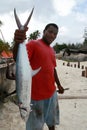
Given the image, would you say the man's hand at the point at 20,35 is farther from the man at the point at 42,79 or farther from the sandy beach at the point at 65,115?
the sandy beach at the point at 65,115

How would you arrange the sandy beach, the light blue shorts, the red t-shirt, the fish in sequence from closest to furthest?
the fish → the red t-shirt → the light blue shorts → the sandy beach

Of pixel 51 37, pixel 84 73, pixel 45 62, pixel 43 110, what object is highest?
pixel 51 37

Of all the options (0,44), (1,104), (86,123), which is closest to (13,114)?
(1,104)

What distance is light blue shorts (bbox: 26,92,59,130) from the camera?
415cm

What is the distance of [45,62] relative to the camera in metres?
4.09

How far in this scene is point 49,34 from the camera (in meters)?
4.16

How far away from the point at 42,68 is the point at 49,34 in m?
0.41

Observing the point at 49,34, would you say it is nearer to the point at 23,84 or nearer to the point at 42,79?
the point at 42,79

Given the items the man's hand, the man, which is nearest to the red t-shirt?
the man

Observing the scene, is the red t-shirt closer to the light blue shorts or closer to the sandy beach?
the light blue shorts

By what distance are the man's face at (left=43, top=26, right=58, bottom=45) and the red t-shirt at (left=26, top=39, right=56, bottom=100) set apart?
66 mm

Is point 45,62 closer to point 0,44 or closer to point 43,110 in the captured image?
point 43,110

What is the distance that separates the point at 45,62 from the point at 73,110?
4.41 metres

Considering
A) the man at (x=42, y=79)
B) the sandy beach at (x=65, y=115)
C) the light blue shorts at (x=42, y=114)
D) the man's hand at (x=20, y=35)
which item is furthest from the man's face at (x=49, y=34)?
the sandy beach at (x=65, y=115)
